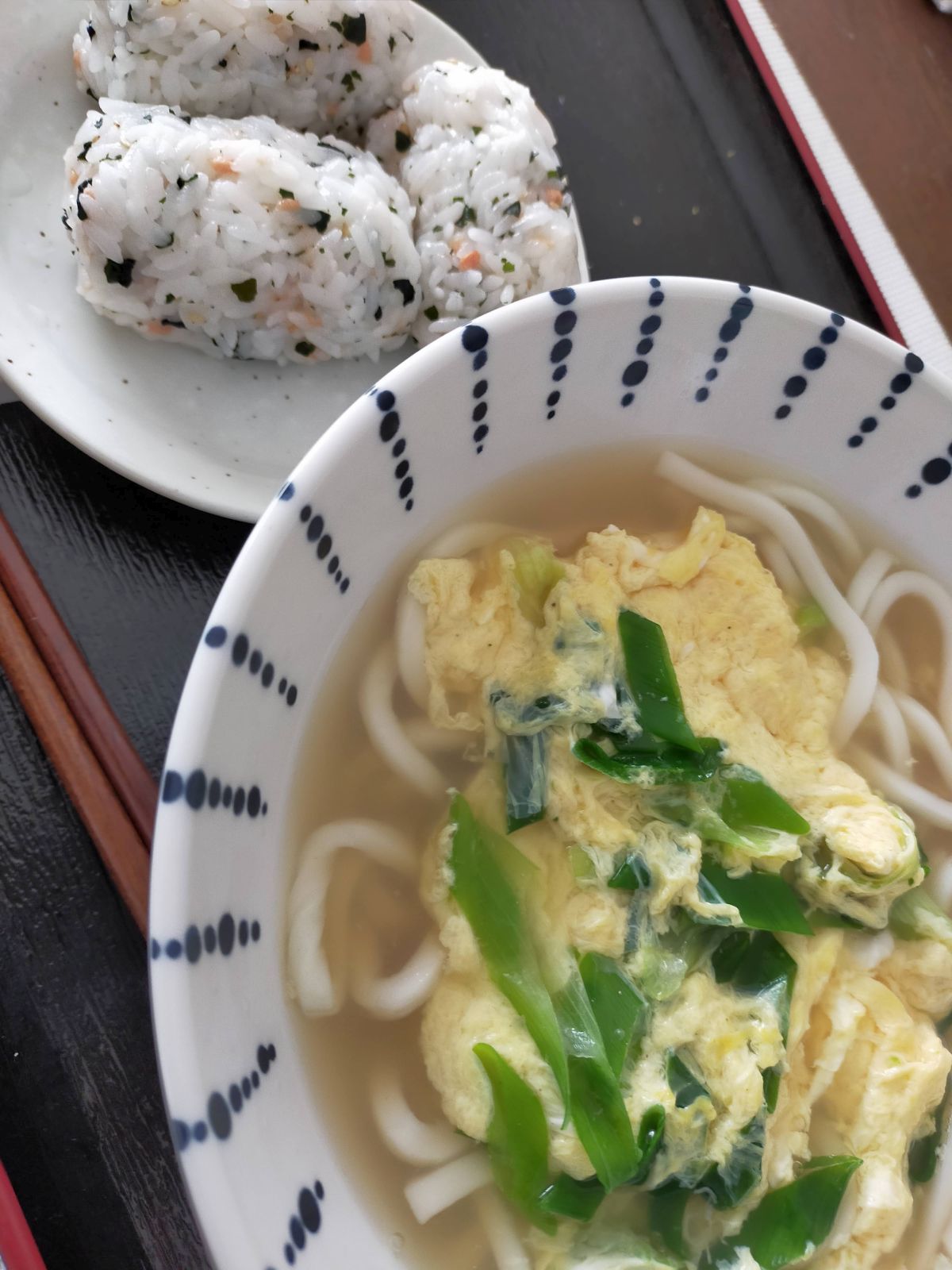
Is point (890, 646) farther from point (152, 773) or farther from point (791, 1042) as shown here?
point (152, 773)

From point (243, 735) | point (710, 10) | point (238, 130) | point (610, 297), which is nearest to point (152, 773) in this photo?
point (243, 735)

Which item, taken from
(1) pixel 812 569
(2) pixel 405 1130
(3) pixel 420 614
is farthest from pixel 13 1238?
(1) pixel 812 569

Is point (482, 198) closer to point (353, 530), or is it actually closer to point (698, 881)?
point (353, 530)

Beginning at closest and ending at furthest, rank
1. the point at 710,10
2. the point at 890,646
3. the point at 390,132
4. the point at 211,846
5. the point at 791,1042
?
the point at 211,846 < the point at 791,1042 < the point at 890,646 < the point at 390,132 < the point at 710,10

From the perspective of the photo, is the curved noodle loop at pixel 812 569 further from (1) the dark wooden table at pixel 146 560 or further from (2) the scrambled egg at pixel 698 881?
(1) the dark wooden table at pixel 146 560

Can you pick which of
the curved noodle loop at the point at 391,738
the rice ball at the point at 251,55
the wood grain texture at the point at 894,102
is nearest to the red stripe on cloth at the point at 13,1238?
the curved noodle loop at the point at 391,738

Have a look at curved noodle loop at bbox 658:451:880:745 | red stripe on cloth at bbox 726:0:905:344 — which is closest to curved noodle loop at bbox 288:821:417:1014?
curved noodle loop at bbox 658:451:880:745
